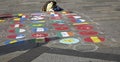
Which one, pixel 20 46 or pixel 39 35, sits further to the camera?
pixel 39 35

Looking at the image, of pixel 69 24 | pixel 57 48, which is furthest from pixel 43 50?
pixel 69 24

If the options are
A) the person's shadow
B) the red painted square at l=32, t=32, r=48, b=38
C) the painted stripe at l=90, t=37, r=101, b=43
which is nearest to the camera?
the person's shadow

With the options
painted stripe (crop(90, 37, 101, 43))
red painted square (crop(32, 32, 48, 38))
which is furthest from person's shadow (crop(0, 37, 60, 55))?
painted stripe (crop(90, 37, 101, 43))

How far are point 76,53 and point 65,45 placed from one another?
1027mm

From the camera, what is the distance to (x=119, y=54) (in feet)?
29.0

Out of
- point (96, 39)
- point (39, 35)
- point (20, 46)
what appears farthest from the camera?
point (39, 35)

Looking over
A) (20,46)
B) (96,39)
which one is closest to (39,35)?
(20,46)

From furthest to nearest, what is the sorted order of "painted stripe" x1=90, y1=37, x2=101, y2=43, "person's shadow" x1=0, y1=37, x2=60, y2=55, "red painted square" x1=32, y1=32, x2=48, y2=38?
"red painted square" x1=32, y1=32, x2=48, y2=38 → "painted stripe" x1=90, y1=37, x2=101, y2=43 → "person's shadow" x1=0, y1=37, x2=60, y2=55

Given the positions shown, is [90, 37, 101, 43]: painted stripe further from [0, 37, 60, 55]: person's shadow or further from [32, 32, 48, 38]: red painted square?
[32, 32, 48, 38]: red painted square

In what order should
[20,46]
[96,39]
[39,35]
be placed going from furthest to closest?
1. [39,35]
2. [96,39]
3. [20,46]

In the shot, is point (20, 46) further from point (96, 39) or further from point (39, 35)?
point (96, 39)

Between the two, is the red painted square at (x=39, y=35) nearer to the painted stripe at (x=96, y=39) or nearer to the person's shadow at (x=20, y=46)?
the person's shadow at (x=20, y=46)

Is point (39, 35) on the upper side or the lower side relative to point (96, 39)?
upper

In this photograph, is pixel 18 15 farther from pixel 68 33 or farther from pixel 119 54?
pixel 119 54
